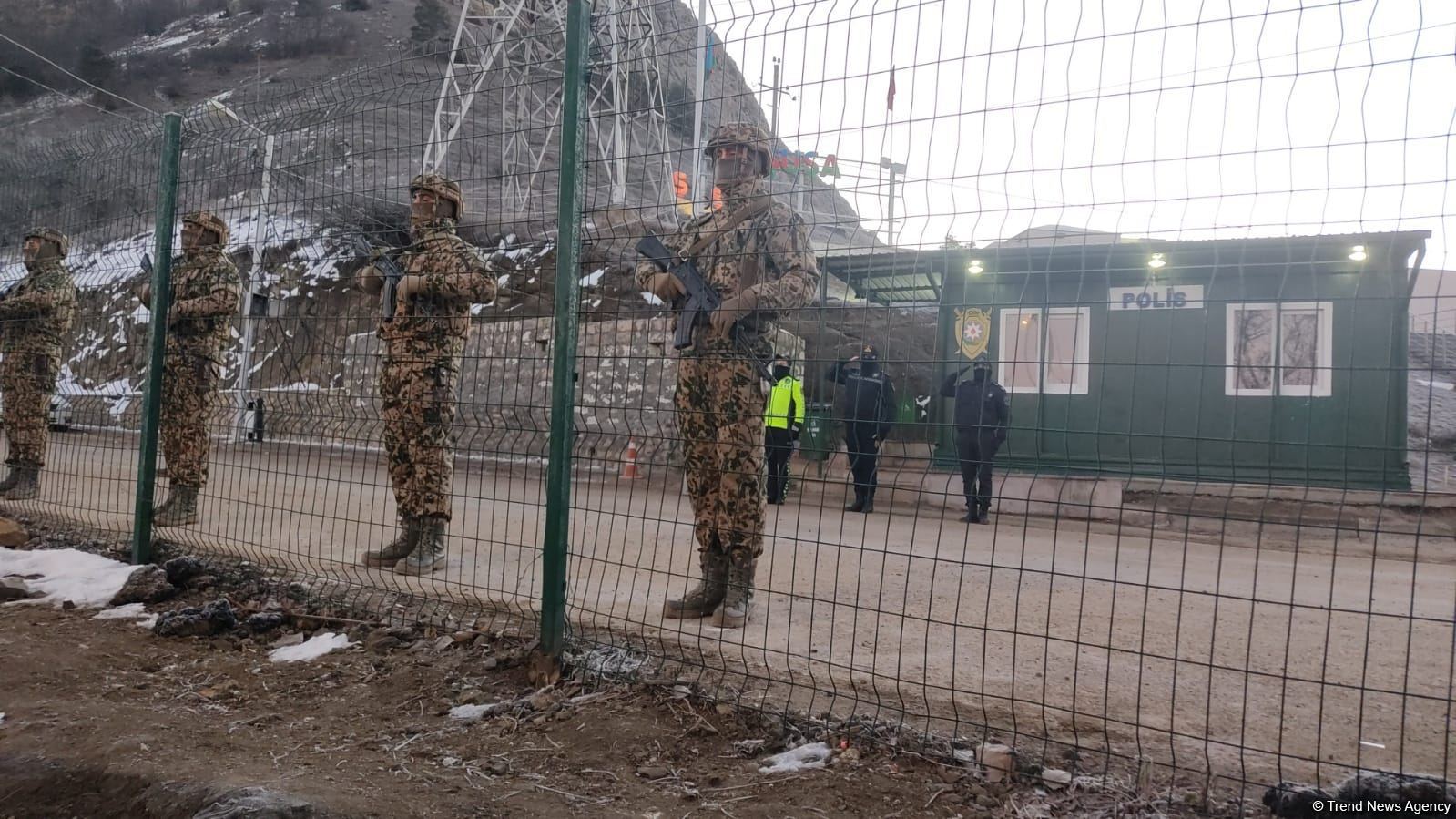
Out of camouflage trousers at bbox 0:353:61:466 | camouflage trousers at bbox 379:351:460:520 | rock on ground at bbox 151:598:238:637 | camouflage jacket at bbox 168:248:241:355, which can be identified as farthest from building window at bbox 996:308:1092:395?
camouflage trousers at bbox 0:353:61:466

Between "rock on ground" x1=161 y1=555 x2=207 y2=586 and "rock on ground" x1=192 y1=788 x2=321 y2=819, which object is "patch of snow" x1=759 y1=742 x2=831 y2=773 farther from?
"rock on ground" x1=161 y1=555 x2=207 y2=586

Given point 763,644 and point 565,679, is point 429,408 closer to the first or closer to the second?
point 565,679

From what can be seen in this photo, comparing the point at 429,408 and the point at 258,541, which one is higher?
the point at 429,408

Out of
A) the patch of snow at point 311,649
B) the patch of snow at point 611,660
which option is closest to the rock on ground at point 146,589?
the patch of snow at point 311,649

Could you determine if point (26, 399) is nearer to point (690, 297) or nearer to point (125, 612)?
point (125, 612)

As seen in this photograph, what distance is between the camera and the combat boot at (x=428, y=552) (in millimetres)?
4062

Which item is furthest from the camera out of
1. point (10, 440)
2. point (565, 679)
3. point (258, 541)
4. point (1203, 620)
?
point (10, 440)

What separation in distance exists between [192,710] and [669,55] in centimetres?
250

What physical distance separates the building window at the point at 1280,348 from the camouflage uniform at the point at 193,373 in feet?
17.7

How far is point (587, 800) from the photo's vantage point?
1.96 metres

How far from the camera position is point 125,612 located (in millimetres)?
3488

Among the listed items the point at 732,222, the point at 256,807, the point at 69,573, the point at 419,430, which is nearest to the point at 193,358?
the point at 69,573

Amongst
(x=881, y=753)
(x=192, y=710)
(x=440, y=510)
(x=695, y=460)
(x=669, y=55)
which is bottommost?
(x=192, y=710)

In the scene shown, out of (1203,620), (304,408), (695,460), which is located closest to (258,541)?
(304,408)
